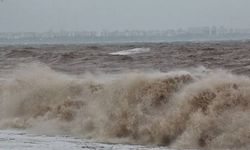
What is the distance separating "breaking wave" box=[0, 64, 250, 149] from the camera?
1281 cm

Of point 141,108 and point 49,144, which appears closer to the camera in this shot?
point 49,144

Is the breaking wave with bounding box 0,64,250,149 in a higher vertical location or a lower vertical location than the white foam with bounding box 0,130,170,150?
higher

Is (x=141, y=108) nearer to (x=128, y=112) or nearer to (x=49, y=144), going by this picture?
(x=128, y=112)

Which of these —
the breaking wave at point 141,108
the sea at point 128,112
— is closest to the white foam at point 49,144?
the sea at point 128,112

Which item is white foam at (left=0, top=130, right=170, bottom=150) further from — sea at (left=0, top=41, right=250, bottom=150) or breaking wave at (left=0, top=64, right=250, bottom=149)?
breaking wave at (left=0, top=64, right=250, bottom=149)

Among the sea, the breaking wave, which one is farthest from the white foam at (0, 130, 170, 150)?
the breaking wave

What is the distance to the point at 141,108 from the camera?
48.9 feet

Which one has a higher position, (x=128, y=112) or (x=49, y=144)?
(x=128, y=112)

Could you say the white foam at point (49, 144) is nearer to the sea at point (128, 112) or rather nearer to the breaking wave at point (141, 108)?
the sea at point (128, 112)

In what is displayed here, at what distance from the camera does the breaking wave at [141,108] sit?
12812 mm

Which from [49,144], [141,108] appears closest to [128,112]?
[141,108]

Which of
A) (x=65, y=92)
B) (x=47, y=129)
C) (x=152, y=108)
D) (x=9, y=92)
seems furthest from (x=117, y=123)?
(x=9, y=92)

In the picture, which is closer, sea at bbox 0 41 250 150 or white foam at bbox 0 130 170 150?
white foam at bbox 0 130 170 150

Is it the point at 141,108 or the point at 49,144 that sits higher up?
the point at 141,108
